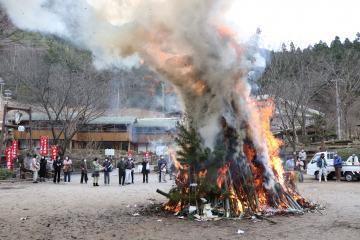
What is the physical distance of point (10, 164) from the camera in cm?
2912

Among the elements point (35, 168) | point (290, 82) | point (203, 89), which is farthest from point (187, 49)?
point (290, 82)

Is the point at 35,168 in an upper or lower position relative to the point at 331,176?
upper

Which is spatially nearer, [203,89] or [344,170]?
[203,89]

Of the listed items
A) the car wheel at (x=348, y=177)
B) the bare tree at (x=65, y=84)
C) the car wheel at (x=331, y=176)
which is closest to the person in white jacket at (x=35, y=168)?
the bare tree at (x=65, y=84)

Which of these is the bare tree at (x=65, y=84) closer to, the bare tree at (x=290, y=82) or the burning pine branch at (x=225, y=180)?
the bare tree at (x=290, y=82)

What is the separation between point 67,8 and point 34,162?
17280 mm

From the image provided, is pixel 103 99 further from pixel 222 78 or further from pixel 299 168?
pixel 222 78

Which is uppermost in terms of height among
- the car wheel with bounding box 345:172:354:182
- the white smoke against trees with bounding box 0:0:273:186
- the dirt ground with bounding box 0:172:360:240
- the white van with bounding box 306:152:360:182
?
the white smoke against trees with bounding box 0:0:273:186

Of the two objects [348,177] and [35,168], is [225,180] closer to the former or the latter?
[348,177]

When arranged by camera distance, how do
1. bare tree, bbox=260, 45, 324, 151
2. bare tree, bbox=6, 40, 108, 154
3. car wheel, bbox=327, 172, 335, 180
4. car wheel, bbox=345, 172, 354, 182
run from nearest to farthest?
car wheel, bbox=345, 172, 354, 182, car wheel, bbox=327, 172, 335, 180, bare tree, bbox=6, 40, 108, 154, bare tree, bbox=260, 45, 324, 151

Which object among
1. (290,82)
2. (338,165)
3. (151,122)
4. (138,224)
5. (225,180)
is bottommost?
(138,224)

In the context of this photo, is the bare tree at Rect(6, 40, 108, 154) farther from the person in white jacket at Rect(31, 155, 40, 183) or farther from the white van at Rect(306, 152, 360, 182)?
the white van at Rect(306, 152, 360, 182)

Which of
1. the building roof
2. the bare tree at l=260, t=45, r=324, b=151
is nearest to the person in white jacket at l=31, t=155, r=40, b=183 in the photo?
the bare tree at l=260, t=45, r=324, b=151

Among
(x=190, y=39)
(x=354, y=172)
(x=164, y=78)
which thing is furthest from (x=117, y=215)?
(x=354, y=172)
